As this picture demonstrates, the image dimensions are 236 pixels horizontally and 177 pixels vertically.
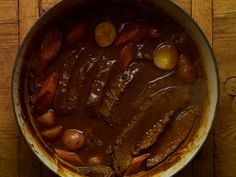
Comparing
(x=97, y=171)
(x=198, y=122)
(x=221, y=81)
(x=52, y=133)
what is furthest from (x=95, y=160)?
(x=221, y=81)

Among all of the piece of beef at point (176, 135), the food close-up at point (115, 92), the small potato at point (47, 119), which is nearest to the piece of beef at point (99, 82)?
the food close-up at point (115, 92)

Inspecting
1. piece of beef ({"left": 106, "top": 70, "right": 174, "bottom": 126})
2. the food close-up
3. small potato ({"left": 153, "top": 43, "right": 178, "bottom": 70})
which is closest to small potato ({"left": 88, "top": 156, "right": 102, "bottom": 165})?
the food close-up

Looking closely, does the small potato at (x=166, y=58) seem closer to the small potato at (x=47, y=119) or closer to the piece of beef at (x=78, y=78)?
the piece of beef at (x=78, y=78)

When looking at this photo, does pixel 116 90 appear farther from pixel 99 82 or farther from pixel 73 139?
pixel 73 139

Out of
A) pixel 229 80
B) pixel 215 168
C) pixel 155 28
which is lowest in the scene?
pixel 215 168

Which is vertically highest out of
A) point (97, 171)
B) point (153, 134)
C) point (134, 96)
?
point (134, 96)

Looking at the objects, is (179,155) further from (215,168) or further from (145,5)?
(145,5)

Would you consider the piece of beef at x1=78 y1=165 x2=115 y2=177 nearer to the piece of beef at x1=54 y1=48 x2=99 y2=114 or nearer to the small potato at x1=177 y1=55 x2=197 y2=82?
the piece of beef at x1=54 y1=48 x2=99 y2=114

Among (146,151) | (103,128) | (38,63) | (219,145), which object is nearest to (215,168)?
(219,145)
